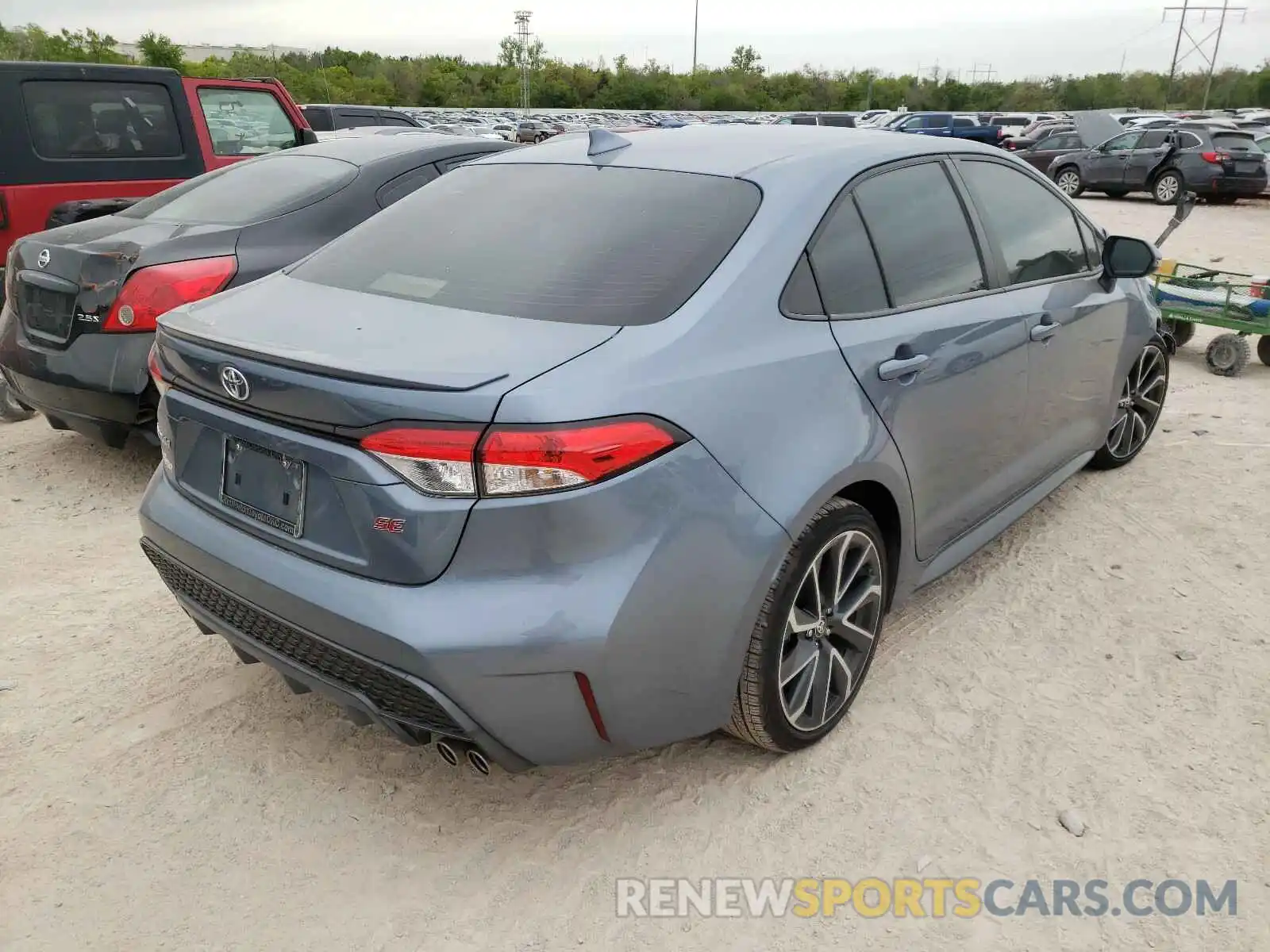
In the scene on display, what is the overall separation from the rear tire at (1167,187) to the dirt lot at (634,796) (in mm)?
18239

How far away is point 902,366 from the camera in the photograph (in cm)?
279

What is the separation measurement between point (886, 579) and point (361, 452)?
1.69m

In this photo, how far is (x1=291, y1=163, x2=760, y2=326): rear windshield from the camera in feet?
7.93

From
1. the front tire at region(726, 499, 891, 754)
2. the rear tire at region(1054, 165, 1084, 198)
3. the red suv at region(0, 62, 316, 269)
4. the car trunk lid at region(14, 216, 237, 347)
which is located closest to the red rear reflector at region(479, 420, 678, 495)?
the front tire at region(726, 499, 891, 754)

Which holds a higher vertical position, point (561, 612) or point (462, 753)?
point (561, 612)

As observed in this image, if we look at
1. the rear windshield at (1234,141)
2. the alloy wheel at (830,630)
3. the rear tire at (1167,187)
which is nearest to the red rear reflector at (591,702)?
the alloy wheel at (830,630)

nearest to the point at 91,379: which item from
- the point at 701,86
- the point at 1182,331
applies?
the point at 1182,331

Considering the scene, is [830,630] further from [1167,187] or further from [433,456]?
[1167,187]

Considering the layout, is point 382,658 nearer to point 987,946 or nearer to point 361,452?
point 361,452

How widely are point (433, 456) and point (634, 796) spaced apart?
47.1 inches

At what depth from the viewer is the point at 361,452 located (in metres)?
2.09

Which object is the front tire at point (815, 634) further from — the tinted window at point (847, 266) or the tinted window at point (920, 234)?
the tinted window at point (920, 234)

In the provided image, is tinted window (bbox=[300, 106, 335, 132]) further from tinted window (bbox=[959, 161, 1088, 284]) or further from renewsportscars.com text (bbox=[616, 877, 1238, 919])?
renewsportscars.com text (bbox=[616, 877, 1238, 919])

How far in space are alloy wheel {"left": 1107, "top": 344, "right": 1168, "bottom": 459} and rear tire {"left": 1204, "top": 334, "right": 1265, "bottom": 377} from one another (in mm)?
2282
